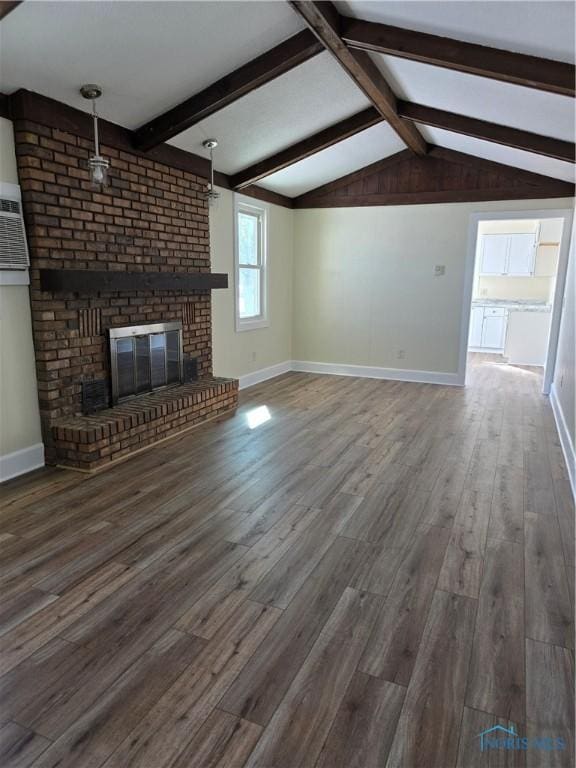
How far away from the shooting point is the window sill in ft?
19.1

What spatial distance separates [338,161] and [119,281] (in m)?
3.48

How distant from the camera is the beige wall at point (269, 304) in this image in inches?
210

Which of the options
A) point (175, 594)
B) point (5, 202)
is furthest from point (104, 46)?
point (175, 594)

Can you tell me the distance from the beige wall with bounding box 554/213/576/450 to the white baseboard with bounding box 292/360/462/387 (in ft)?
4.19

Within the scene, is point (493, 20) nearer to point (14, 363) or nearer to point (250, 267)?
point (14, 363)

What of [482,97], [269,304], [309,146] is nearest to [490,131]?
[482,97]

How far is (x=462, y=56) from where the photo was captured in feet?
9.43

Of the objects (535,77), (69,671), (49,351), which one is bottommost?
(69,671)

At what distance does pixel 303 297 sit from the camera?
7.07 metres

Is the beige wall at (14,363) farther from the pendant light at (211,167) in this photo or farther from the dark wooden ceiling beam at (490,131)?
the dark wooden ceiling beam at (490,131)

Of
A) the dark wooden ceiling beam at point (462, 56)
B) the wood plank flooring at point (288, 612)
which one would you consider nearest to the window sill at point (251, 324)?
the wood plank flooring at point (288, 612)

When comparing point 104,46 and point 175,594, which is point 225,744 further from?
point 104,46

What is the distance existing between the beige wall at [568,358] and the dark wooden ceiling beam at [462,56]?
2043mm

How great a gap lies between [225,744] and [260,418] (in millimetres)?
3382
